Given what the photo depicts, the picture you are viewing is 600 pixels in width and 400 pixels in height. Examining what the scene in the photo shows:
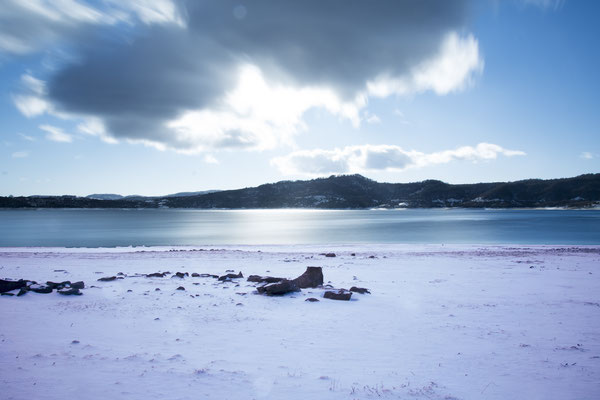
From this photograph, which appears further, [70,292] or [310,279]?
[310,279]

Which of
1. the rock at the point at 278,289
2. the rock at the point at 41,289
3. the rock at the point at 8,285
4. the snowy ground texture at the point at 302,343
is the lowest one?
the snowy ground texture at the point at 302,343

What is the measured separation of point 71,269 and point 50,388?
1617 centimetres

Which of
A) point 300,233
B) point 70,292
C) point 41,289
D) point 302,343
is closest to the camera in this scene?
point 302,343

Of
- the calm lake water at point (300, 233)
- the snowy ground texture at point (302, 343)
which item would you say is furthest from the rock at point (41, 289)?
the calm lake water at point (300, 233)

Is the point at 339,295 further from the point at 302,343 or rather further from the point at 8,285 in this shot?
the point at 8,285

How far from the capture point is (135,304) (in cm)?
1223

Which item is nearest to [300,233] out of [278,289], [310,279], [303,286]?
[310,279]

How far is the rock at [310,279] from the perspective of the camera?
594 inches

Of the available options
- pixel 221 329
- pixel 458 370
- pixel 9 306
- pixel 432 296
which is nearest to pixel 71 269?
pixel 9 306

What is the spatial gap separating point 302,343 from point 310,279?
6414 mm

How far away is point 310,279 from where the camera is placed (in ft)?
50.3

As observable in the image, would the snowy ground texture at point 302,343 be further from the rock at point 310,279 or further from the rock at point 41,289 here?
the rock at point 310,279

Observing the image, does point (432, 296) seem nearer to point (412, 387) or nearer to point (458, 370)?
point (458, 370)

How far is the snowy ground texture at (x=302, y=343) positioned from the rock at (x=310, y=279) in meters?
1.07
